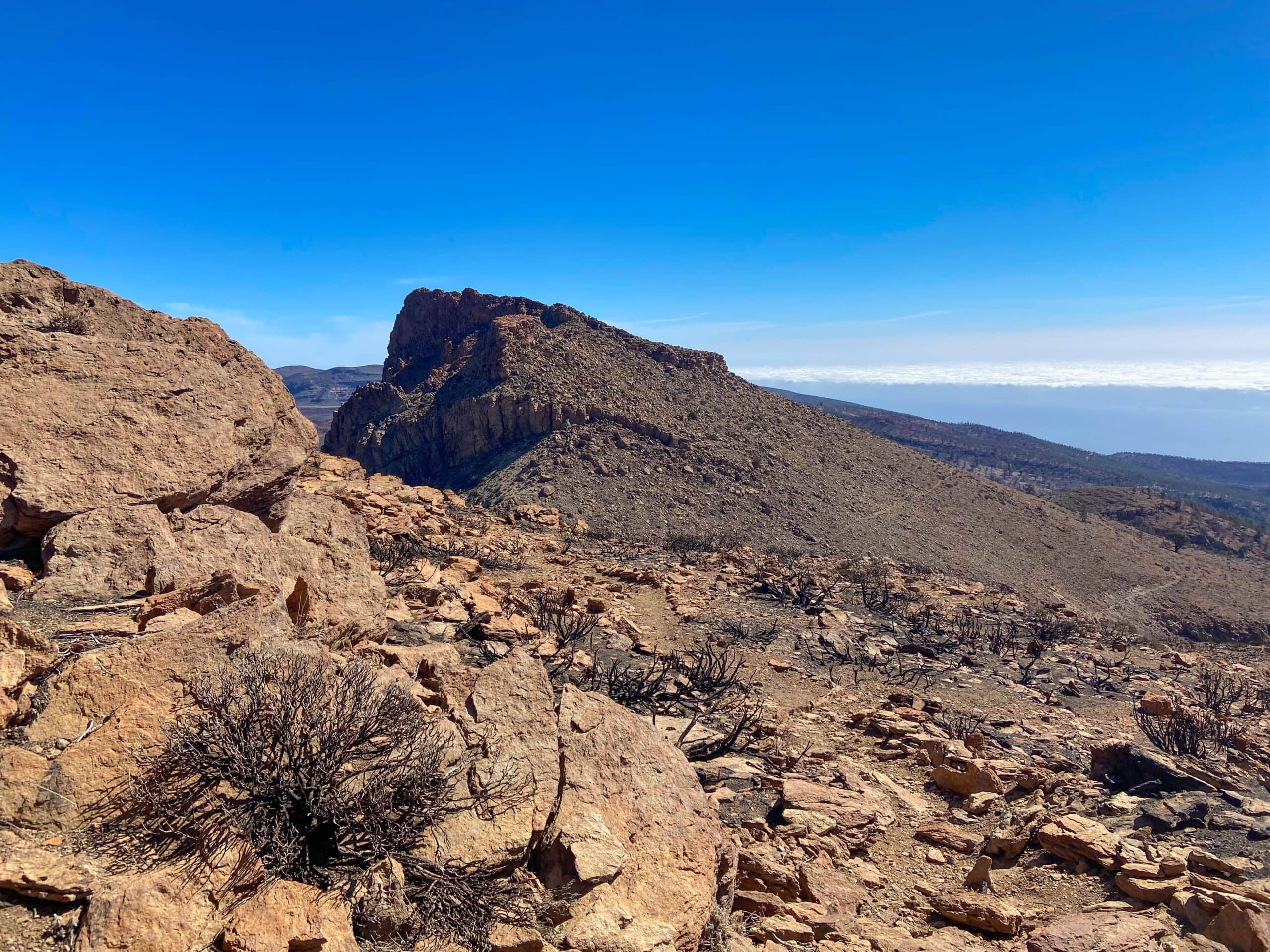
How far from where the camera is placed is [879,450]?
3788 cm

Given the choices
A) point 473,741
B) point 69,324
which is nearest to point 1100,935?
point 473,741

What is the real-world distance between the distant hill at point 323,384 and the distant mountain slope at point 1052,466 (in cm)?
8237

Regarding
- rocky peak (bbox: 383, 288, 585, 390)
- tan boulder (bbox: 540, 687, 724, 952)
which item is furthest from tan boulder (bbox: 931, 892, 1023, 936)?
rocky peak (bbox: 383, 288, 585, 390)

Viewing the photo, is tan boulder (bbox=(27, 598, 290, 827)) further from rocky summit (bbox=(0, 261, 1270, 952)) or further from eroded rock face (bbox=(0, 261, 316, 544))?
eroded rock face (bbox=(0, 261, 316, 544))

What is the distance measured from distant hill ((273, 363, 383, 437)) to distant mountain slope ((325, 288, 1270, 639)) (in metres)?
79.8

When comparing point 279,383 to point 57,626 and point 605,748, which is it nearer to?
point 57,626

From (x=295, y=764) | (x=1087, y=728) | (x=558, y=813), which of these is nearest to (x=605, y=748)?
→ (x=558, y=813)

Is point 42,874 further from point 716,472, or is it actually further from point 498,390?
A: point 498,390

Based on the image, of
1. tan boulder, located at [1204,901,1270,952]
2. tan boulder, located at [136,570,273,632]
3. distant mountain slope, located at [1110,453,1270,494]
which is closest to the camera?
tan boulder, located at [1204,901,1270,952]

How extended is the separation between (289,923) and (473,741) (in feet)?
4.24

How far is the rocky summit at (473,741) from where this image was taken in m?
2.80

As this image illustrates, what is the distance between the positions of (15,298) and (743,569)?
13509 mm

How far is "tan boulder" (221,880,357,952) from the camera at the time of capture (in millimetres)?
2416

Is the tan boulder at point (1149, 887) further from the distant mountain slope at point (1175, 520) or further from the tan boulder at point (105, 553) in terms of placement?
the distant mountain slope at point (1175, 520)
